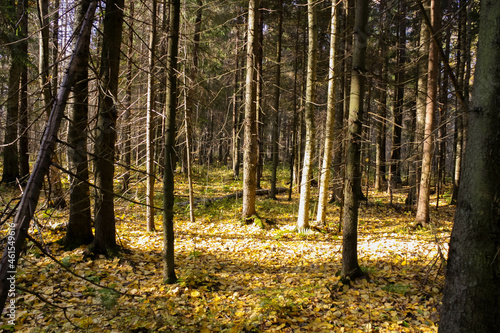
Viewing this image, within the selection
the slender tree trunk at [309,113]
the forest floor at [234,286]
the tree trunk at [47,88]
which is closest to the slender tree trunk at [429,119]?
the forest floor at [234,286]

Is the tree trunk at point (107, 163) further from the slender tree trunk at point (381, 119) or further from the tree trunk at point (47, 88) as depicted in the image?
the slender tree trunk at point (381, 119)

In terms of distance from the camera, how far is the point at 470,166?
228 centimetres

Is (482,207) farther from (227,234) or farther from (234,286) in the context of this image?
(227,234)

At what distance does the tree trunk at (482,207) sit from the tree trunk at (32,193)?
2875 millimetres

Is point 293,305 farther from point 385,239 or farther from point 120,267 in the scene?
point 385,239

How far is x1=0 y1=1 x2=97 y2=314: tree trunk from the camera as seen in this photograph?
3.98 feet

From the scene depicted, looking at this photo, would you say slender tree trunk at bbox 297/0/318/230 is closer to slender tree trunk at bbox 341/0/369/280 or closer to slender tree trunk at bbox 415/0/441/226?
slender tree trunk at bbox 415/0/441/226

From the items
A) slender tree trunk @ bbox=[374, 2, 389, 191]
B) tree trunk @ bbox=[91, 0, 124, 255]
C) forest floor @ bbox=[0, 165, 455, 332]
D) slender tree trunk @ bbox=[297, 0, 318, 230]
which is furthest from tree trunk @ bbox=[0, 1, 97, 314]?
slender tree trunk @ bbox=[297, 0, 318, 230]

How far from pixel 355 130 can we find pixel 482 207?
100 inches

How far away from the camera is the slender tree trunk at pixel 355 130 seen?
451cm

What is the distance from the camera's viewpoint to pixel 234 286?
514cm

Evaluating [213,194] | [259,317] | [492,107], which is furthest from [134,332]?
[213,194]

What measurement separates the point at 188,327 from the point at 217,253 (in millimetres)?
3244

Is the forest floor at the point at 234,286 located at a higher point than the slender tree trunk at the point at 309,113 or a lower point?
lower
